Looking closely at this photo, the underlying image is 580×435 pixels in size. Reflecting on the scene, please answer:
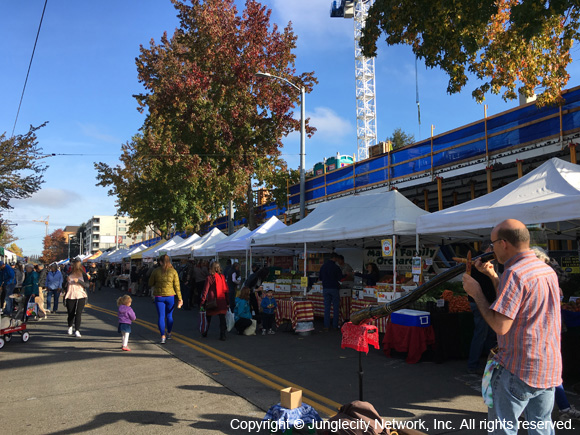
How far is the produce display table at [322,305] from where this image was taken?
36.3ft

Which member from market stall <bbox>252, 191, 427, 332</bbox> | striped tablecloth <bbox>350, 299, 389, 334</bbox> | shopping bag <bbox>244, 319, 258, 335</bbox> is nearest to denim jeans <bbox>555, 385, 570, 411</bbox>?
striped tablecloth <bbox>350, 299, 389, 334</bbox>

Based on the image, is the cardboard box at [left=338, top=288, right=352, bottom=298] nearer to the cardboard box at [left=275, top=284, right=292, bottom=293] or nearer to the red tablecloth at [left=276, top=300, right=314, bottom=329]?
the red tablecloth at [left=276, top=300, right=314, bottom=329]

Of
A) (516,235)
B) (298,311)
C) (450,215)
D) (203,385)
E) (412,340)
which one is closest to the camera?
(516,235)

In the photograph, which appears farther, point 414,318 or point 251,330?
point 251,330

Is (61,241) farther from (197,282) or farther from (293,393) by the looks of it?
(293,393)

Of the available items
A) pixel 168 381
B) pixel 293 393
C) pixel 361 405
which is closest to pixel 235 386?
pixel 168 381

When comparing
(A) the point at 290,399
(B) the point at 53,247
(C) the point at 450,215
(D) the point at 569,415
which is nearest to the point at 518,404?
(A) the point at 290,399

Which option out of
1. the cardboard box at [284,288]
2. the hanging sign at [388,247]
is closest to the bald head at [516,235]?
the hanging sign at [388,247]

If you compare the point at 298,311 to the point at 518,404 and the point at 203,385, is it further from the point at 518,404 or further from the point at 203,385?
the point at 518,404

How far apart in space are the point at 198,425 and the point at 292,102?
1885 cm

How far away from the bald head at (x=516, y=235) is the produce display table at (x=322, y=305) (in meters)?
8.56

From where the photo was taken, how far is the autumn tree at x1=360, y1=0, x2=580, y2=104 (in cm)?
800

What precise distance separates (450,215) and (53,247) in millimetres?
167272

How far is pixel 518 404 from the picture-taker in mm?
2570
